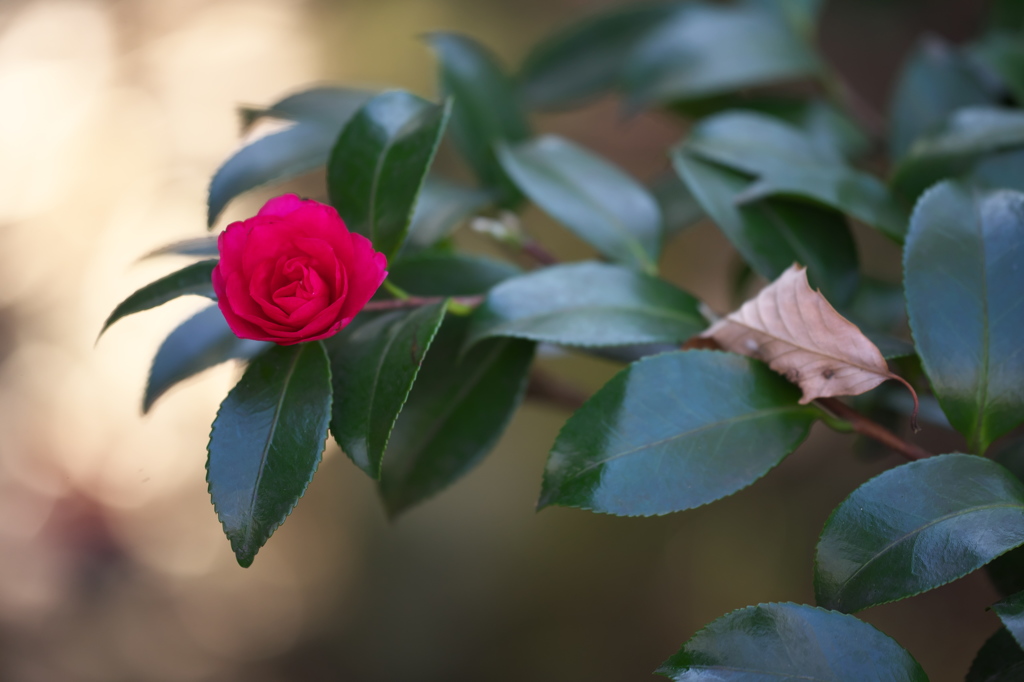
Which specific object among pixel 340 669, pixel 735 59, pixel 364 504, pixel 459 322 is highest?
pixel 735 59

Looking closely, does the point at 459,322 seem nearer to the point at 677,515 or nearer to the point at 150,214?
the point at 677,515

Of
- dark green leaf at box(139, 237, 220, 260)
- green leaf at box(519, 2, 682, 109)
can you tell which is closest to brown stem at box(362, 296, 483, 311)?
dark green leaf at box(139, 237, 220, 260)

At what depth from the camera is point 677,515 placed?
126 centimetres

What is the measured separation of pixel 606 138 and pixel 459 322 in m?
0.97

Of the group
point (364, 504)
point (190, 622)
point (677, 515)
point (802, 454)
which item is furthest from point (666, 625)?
point (190, 622)

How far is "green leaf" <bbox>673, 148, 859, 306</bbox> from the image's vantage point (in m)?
0.52

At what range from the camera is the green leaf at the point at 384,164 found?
44cm

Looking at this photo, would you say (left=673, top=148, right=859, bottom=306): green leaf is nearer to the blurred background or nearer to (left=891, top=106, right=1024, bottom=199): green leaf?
(left=891, top=106, right=1024, bottom=199): green leaf

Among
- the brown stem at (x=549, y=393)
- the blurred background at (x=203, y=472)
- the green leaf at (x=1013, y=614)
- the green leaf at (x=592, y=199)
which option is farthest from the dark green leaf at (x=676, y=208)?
the blurred background at (x=203, y=472)

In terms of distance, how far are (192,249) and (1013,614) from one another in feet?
1.63

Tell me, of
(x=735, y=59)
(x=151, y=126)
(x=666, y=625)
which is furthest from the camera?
(x=151, y=126)

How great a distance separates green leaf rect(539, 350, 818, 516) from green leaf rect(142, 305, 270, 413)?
24 centimetres

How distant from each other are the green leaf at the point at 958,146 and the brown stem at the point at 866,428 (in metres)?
0.23

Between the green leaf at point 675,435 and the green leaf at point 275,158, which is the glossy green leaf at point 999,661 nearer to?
the green leaf at point 675,435
